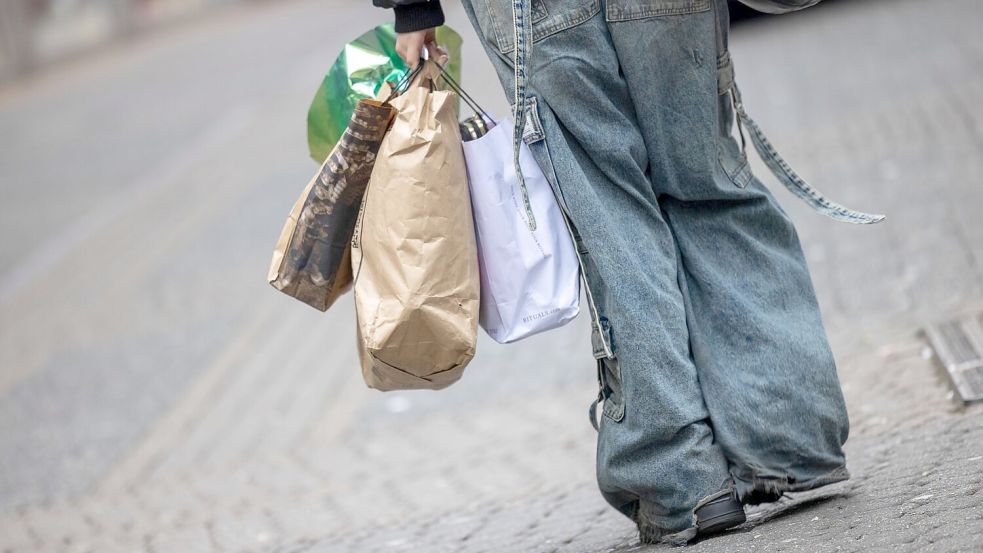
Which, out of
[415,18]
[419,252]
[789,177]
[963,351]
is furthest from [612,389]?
[963,351]

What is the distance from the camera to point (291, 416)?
540 centimetres

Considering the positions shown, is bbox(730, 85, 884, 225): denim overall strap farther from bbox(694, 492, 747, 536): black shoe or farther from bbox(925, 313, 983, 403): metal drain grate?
bbox(925, 313, 983, 403): metal drain grate

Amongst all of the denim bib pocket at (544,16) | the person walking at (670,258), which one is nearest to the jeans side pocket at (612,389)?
the person walking at (670,258)

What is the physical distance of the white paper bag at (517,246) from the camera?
8.95 ft

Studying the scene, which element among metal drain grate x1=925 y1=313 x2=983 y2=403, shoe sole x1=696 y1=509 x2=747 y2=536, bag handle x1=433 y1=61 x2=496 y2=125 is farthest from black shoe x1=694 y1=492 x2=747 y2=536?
metal drain grate x1=925 y1=313 x2=983 y2=403

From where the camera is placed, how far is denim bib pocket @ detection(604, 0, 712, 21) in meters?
2.65

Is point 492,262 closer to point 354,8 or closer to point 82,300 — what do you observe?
point 82,300

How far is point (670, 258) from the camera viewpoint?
2.78 m

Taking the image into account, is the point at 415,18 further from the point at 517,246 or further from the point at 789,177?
the point at 789,177

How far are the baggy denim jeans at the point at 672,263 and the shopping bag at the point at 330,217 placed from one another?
32 cm

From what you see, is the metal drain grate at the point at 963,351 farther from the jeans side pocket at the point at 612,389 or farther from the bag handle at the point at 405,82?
the bag handle at the point at 405,82

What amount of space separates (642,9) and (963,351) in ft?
7.17

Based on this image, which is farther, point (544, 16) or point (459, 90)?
point (459, 90)

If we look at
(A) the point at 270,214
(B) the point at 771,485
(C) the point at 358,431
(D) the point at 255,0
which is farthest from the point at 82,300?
(D) the point at 255,0
